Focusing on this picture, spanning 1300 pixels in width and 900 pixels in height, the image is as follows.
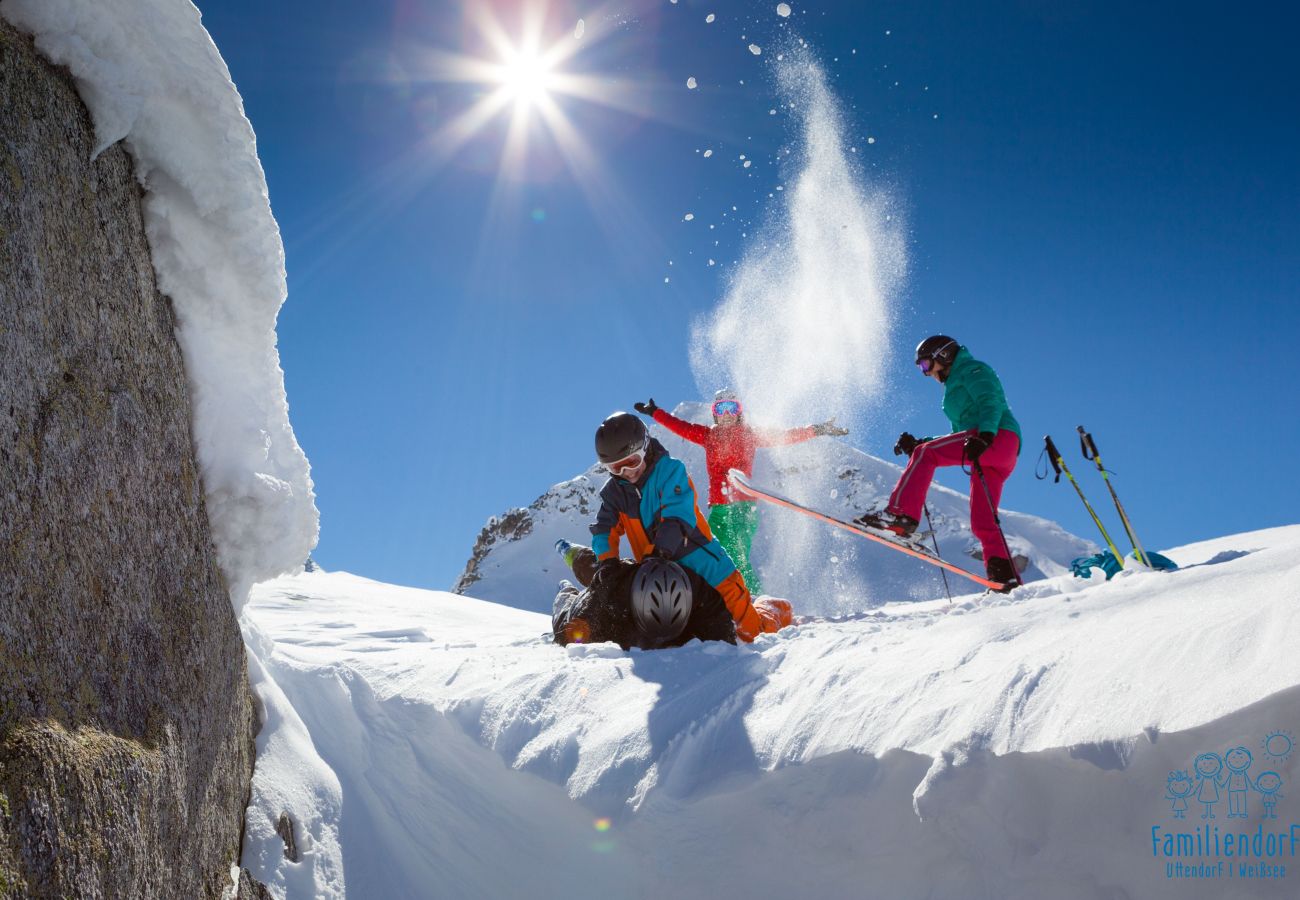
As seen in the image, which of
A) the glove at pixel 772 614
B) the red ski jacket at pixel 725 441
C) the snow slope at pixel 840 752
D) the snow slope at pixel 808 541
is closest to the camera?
the snow slope at pixel 840 752

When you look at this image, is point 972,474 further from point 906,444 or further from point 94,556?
point 94,556

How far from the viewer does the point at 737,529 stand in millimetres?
7586

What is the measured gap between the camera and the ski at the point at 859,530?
5320 millimetres

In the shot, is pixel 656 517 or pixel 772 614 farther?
pixel 772 614

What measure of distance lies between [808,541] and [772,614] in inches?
2398

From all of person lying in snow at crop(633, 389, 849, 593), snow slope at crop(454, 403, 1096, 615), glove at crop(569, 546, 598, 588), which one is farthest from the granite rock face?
snow slope at crop(454, 403, 1096, 615)

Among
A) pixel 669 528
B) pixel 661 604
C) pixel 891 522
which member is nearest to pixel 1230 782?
pixel 661 604

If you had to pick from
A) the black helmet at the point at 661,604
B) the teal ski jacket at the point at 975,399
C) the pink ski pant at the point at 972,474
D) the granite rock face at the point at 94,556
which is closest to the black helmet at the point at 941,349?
the teal ski jacket at the point at 975,399

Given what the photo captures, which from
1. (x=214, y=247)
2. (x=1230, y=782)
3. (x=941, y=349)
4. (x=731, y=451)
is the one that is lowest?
(x=1230, y=782)

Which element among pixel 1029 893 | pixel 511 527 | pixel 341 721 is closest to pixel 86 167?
pixel 341 721

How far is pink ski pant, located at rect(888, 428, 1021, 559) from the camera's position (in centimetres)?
523

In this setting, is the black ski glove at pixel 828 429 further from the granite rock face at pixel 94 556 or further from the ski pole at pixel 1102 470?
the granite rock face at pixel 94 556

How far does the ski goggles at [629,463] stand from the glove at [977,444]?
2.42m

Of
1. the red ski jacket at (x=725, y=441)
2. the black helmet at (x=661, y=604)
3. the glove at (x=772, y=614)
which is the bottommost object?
the black helmet at (x=661, y=604)
